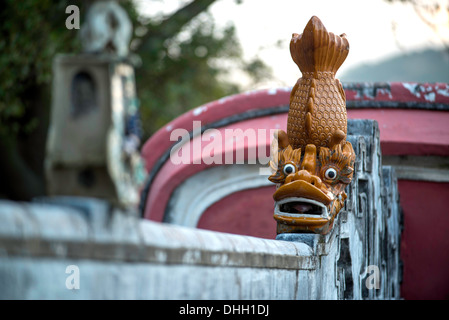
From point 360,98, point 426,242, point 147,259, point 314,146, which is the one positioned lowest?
point 147,259

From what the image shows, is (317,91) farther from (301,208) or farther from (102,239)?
(102,239)

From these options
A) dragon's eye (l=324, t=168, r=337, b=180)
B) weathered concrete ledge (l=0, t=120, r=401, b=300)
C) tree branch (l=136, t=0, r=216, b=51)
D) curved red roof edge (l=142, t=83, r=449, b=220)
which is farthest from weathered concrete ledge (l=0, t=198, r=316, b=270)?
tree branch (l=136, t=0, r=216, b=51)

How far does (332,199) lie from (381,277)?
117 centimetres

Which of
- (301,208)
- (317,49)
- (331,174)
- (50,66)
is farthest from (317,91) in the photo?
(50,66)

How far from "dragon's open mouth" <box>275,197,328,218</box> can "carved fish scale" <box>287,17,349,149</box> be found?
14.5 inches

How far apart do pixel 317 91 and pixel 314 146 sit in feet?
1.02

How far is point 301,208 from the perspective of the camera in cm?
285

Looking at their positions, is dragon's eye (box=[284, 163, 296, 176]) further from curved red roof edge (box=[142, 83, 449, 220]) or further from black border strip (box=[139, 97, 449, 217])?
black border strip (box=[139, 97, 449, 217])

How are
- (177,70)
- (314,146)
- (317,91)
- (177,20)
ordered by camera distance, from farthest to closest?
(177,70)
(177,20)
(317,91)
(314,146)

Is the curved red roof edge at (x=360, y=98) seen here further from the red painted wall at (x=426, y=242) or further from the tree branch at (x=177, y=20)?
the tree branch at (x=177, y=20)

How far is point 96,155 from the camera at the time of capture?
1.53 meters

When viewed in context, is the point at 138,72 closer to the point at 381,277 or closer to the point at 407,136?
the point at 407,136
